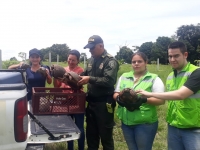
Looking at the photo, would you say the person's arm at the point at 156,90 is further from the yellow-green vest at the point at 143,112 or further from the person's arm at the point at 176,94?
the person's arm at the point at 176,94

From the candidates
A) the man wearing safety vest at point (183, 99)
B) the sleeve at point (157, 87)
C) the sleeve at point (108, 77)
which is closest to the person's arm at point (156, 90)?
the sleeve at point (157, 87)

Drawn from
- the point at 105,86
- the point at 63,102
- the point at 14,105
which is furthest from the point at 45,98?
the point at 14,105

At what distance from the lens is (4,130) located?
2338 mm

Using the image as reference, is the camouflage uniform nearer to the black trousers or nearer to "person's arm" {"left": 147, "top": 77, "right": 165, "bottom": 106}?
the black trousers

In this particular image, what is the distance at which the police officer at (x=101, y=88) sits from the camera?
375 cm

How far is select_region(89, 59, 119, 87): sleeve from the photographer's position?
3701 millimetres

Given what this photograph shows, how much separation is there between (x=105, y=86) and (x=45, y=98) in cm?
85

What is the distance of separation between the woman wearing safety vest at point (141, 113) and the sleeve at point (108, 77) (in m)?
0.33

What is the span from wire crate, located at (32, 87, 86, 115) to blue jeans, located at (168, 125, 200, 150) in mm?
1251

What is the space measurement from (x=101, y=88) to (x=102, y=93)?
0.07 m

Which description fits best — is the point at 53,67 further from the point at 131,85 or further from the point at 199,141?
the point at 199,141

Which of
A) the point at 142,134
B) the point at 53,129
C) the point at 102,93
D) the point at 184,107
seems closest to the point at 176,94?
the point at 184,107

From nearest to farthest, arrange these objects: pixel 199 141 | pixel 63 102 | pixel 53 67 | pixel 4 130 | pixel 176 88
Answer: pixel 4 130 < pixel 199 141 < pixel 176 88 < pixel 63 102 < pixel 53 67

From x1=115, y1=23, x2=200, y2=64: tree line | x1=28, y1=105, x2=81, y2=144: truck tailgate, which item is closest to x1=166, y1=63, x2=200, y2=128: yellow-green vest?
x1=28, y1=105, x2=81, y2=144: truck tailgate
